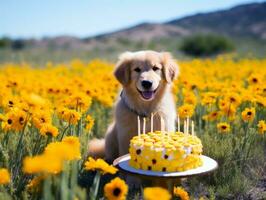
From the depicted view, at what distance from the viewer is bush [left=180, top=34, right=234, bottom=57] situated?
109 feet

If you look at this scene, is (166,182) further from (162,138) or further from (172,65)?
(172,65)

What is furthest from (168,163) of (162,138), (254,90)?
(254,90)

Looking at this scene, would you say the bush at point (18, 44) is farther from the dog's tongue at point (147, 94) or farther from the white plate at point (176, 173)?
the white plate at point (176, 173)

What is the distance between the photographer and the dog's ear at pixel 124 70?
4648 millimetres

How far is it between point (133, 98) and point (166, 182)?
1.51m

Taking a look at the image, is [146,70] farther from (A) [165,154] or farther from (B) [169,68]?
(A) [165,154]

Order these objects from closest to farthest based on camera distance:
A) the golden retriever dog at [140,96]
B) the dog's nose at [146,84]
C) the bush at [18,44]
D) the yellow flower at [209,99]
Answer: the dog's nose at [146,84]
the golden retriever dog at [140,96]
the yellow flower at [209,99]
the bush at [18,44]

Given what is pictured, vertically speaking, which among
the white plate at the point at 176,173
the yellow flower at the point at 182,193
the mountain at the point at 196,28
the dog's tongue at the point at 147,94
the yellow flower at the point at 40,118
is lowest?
the yellow flower at the point at 182,193

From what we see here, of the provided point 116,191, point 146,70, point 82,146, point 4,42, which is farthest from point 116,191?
point 4,42

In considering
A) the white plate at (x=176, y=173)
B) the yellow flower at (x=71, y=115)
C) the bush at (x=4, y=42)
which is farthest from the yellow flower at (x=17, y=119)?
the bush at (x=4, y=42)

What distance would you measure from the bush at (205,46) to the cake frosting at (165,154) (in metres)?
30.1

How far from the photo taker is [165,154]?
309 cm

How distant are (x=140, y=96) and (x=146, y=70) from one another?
0.88 ft

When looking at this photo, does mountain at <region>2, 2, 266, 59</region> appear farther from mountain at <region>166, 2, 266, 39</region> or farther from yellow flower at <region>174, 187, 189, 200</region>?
yellow flower at <region>174, 187, 189, 200</region>
